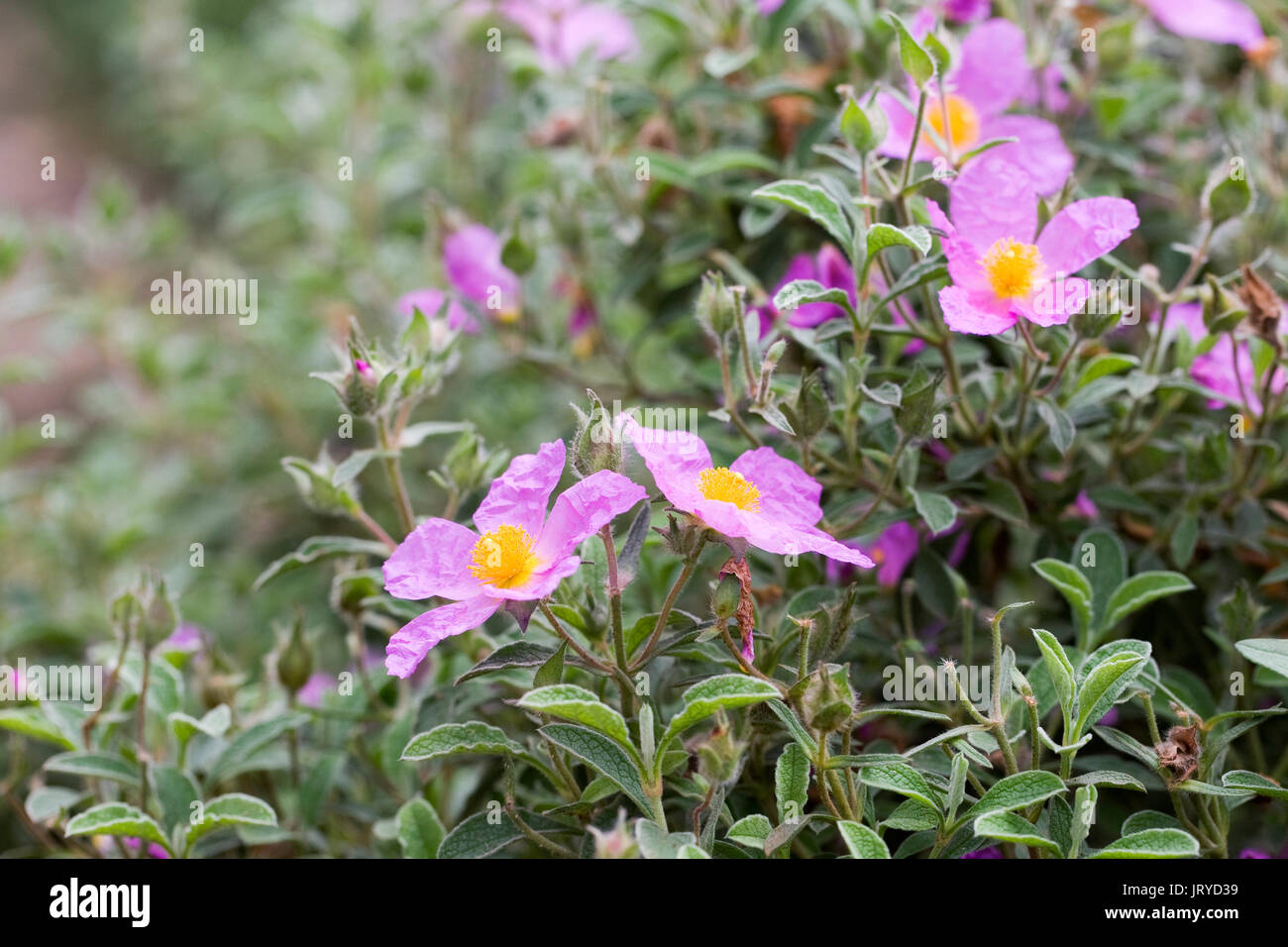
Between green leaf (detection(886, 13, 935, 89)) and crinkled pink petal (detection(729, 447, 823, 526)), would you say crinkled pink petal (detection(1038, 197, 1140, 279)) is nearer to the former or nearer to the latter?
green leaf (detection(886, 13, 935, 89))

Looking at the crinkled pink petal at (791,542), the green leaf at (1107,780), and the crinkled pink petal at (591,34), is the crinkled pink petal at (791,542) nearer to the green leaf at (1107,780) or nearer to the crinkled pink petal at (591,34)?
the green leaf at (1107,780)

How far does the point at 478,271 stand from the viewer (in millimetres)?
1473

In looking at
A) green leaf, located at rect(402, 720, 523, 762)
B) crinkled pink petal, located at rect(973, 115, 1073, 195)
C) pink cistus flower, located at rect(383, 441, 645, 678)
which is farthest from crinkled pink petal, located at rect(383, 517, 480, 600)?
crinkled pink petal, located at rect(973, 115, 1073, 195)

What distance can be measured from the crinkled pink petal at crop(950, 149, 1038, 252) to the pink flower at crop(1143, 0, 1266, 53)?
0.52 meters

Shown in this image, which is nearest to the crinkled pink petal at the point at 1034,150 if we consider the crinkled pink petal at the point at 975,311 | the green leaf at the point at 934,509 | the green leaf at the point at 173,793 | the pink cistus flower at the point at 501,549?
the crinkled pink petal at the point at 975,311

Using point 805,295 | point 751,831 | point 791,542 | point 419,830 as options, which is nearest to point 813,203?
point 805,295

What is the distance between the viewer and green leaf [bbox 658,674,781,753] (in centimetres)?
80

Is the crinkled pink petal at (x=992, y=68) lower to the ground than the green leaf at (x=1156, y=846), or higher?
higher

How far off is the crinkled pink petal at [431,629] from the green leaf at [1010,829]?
14.8 inches

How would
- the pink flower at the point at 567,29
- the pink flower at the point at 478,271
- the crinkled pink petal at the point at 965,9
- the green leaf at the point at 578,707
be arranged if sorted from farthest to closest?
the pink flower at the point at 567,29 → the pink flower at the point at 478,271 → the crinkled pink petal at the point at 965,9 → the green leaf at the point at 578,707

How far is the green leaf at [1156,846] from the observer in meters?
0.81

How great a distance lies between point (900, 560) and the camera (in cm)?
117

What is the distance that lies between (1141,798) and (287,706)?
0.88 m
